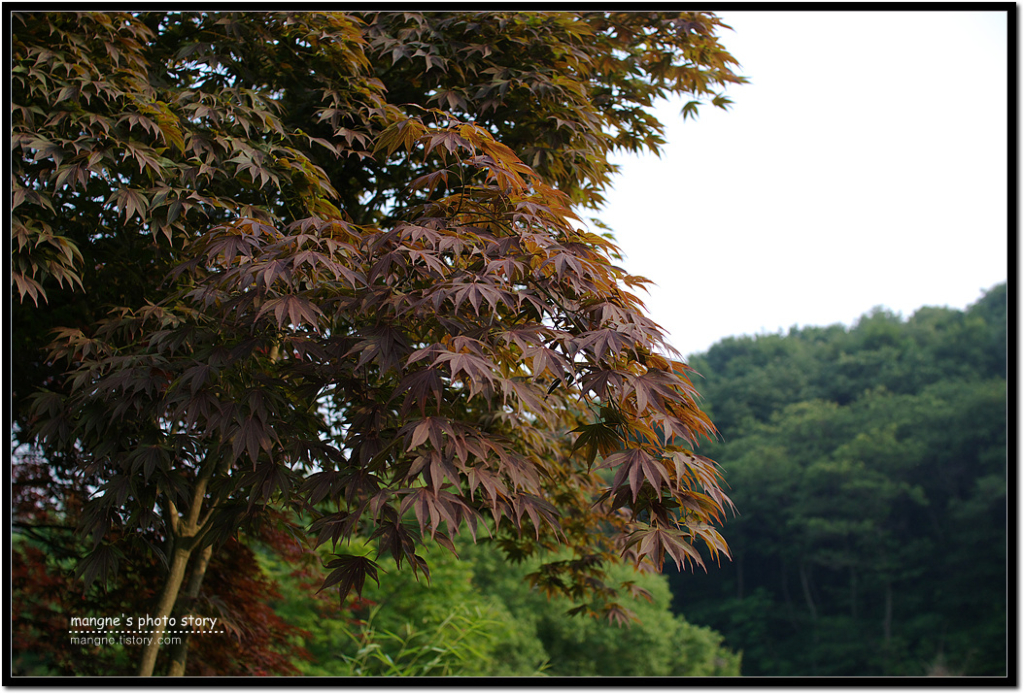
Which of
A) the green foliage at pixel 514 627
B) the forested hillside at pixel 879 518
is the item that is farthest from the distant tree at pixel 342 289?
the forested hillside at pixel 879 518

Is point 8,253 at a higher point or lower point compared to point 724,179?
lower

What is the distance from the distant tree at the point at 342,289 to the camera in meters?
1.59

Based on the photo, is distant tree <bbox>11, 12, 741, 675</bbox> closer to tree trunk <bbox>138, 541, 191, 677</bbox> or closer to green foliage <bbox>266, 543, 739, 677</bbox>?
tree trunk <bbox>138, 541, 191, 677</bbox>

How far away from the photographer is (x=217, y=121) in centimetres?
230

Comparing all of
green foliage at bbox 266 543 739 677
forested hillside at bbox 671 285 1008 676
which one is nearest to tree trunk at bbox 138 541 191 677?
green foliage at bbox 266 543 739 677

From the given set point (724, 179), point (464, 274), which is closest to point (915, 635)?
point (724, 179)

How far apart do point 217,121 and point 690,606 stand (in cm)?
2290

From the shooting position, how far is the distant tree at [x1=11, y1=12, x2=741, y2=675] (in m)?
1.59

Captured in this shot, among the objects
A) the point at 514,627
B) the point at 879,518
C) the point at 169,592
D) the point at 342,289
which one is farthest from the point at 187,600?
the point at 879,518

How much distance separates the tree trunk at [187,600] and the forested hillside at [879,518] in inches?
737

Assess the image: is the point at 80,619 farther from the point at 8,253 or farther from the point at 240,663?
the point at 8,253

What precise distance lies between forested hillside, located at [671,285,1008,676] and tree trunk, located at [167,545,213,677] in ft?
61.4

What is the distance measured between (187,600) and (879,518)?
21.4 m

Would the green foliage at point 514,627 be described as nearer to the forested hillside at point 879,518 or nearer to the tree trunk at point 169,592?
the tree trunk at point 169,592
